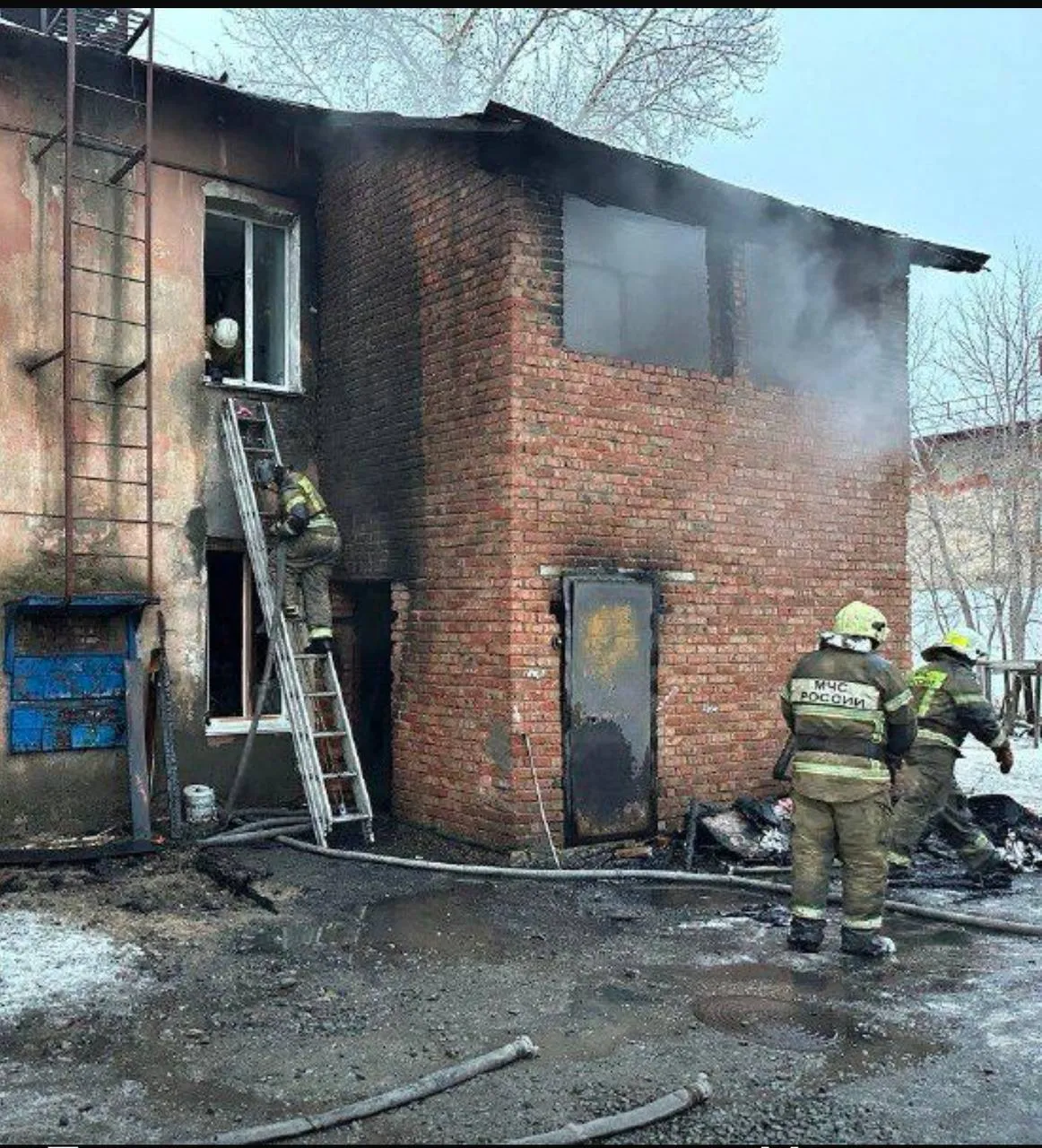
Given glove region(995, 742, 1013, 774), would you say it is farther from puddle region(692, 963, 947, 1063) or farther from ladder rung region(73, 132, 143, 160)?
ladder rung region(73, 132, 143, 160)

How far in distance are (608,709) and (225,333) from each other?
4.50 m

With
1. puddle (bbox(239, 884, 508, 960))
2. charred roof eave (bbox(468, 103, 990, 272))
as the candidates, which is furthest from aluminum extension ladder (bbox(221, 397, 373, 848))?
charred roof eave (bbox(468, 103, 990, 272))

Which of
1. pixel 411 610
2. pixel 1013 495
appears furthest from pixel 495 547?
pixel 1013 495

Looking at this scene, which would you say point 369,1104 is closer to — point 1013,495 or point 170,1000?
point 170,1000

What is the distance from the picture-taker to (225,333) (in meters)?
9.39

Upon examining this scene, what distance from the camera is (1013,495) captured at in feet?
72.6

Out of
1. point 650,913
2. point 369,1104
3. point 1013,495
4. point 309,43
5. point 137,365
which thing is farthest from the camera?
point 1013,495

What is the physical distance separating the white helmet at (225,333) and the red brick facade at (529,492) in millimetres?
863

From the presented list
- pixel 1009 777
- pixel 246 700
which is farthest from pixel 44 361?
pixel 1009 777

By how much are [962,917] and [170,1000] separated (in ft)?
14.4

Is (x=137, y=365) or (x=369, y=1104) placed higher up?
(x=137, y=365)

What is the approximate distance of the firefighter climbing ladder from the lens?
857 centimetres

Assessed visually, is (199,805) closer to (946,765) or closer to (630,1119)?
(946,765)

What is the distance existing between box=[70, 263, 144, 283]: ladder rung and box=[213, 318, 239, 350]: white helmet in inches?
28.8
